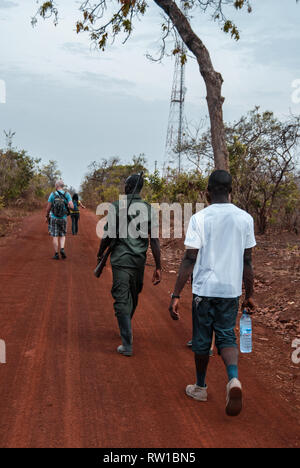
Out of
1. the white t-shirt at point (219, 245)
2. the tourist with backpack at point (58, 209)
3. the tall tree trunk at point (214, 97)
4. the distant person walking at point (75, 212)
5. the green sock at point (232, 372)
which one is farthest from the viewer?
the distant person walking at point (75, 212)

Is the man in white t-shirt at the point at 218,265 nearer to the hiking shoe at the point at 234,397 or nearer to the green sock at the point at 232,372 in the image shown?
the green sock at the point at 232,372

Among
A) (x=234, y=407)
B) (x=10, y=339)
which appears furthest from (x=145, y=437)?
(x=10, y=339)

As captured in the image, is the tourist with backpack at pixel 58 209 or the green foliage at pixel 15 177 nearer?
the tourist with backpack at pixel 58 209

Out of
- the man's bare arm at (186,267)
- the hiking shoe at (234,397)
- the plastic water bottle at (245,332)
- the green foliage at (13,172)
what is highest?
the green foliage at (13,172)

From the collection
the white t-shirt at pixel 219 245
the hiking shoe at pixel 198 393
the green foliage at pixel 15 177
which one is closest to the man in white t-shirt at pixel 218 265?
the white t-shirt at pixel 219 245

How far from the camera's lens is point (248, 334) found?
444cm

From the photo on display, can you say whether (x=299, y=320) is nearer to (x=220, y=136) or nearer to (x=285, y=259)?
(x=285, y=259)

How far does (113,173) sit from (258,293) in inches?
1449

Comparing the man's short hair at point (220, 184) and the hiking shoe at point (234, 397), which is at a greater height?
the man's short hair at point (220, 184)

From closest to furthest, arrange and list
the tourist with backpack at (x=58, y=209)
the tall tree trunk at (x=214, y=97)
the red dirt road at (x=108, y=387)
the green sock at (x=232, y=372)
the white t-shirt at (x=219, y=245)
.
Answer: the red dirt road at (x=108, y=387)
the green sock at (x=232, y=372)
the white t-shirt at (x=219, y=245)
the tall tree trunk at (x=214, y=97)
the tourist with backpack at (x=58, y=209)

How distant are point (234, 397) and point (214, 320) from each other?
0.63 meters

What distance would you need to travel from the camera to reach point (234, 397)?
3781 mm

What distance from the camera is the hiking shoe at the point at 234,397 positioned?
148 inches

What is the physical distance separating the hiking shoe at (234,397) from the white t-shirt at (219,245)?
70 cm
